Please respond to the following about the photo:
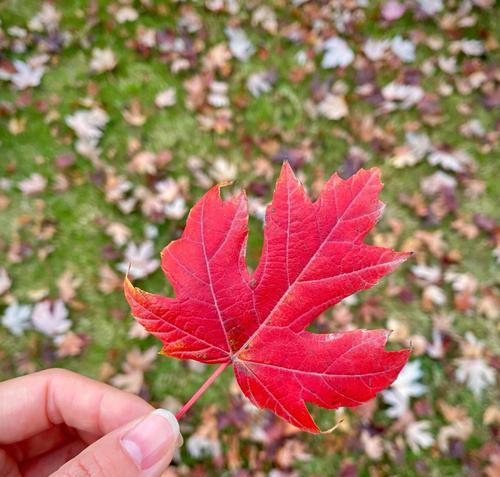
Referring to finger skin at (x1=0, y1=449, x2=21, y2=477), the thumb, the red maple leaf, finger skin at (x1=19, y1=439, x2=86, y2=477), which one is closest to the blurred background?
finger skin at (x1=19, y1=439, x2=86, y2=477)

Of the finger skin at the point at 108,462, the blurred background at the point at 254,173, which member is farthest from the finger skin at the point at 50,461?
the finger skin at the point at 108,462

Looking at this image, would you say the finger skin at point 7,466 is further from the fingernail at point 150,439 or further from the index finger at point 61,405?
the fingernail at point 150,439

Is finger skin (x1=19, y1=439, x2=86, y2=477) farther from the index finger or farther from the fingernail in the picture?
the fingernail

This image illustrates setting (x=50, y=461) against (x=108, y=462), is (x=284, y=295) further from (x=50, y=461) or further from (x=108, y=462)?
(x=50, y=461)

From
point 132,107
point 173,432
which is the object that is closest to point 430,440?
point 173,432

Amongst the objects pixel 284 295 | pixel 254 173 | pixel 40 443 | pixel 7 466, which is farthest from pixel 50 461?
pixel 254 173

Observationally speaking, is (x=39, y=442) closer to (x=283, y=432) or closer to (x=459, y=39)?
(x=283, y=432)
